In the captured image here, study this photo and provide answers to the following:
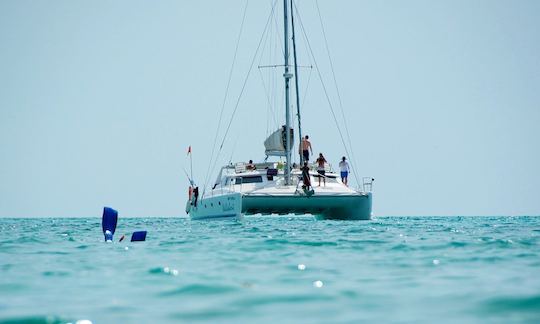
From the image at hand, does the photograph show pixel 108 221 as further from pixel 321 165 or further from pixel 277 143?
pixel 277 143

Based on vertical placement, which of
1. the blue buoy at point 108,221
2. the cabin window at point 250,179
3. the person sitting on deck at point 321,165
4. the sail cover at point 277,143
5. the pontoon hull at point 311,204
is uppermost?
the sail cover at point 277,143

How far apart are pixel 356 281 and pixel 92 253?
18.9ft

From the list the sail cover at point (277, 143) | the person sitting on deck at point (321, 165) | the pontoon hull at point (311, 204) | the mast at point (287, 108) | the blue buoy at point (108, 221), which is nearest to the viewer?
the blue buoy at point (108, 221)

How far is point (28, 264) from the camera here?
34.6 feet

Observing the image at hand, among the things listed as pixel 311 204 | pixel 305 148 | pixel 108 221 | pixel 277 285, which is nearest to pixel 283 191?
pixel 311 204

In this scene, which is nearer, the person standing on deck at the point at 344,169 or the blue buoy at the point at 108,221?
the blue buoy at the point at 108,221

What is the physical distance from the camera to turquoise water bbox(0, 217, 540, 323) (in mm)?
6129

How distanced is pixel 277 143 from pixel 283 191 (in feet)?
17.4

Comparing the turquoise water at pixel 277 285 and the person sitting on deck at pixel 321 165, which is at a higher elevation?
the person sitting on deck at pixel 321 165

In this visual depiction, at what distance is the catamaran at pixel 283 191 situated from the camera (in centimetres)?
2647

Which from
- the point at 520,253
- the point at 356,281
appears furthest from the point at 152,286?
the point at 520,253

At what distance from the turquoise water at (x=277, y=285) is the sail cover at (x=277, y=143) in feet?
62.2


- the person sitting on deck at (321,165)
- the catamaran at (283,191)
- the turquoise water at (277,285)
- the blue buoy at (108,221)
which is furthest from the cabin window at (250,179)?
the turquoise water at (277,285)

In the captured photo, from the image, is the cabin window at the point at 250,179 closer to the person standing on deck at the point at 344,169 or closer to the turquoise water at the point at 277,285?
the person standing on deck at the point at 344,169
